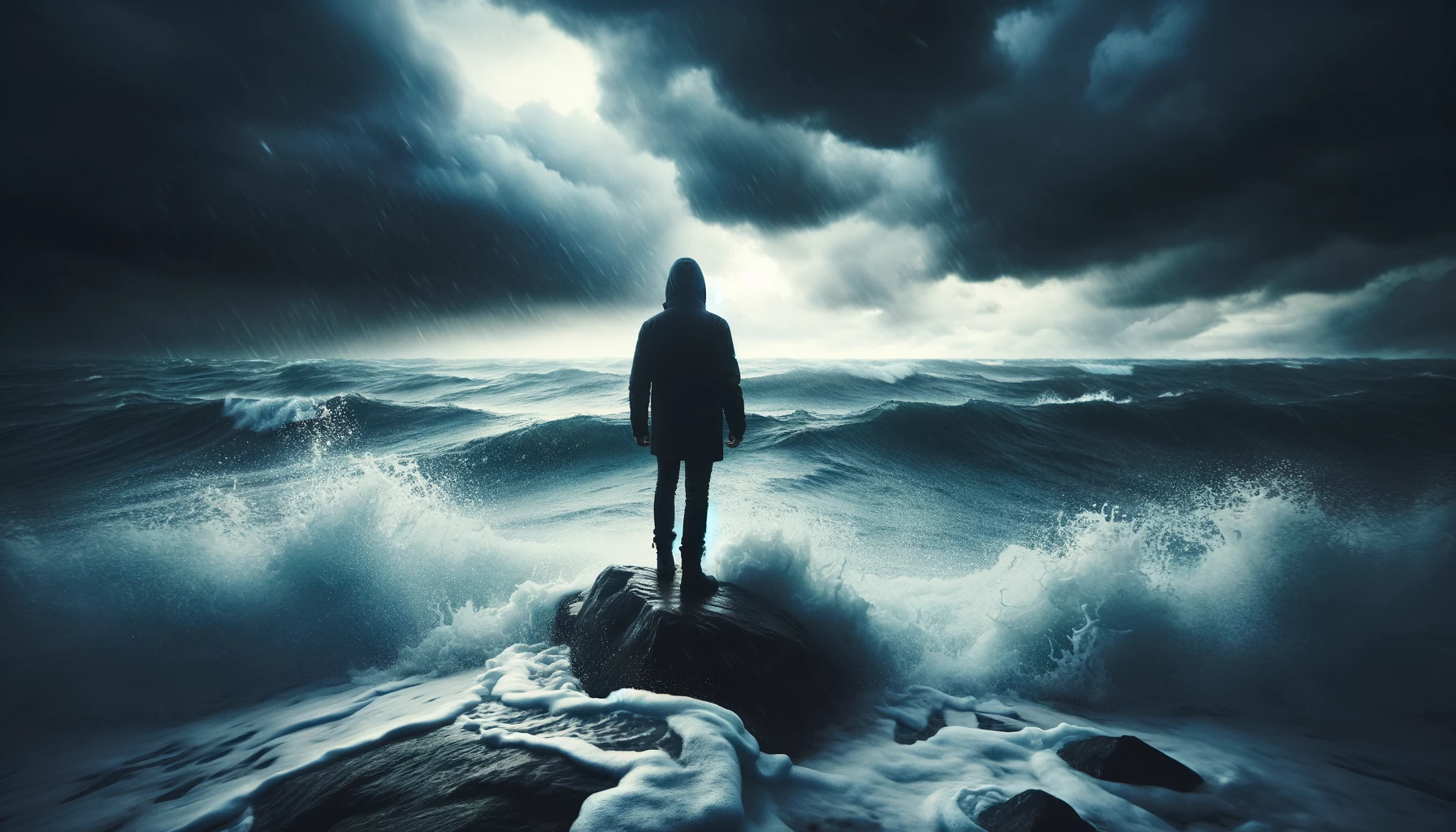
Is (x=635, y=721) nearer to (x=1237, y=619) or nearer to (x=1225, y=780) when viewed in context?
(x=1225, y=780)

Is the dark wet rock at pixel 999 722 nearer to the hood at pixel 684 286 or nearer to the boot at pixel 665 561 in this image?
the boot at pixel 665 561

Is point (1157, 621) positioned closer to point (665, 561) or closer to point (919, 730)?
point (919, 730)

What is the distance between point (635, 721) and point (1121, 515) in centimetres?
946

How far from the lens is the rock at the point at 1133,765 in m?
2.62

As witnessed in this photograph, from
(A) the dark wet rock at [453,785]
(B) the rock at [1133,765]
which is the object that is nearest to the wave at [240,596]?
(A) the dark wet rock at [453,785]

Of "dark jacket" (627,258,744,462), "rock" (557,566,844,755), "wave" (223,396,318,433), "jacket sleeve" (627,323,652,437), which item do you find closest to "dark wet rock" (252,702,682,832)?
"rock" (557,566,844,755)

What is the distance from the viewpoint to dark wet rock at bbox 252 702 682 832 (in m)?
1.87

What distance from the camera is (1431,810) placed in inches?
111

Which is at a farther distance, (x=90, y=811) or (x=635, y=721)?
(x=90, y=811)

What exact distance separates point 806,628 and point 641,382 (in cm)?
222

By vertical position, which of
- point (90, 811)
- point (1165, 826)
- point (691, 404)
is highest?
point (691, 404)

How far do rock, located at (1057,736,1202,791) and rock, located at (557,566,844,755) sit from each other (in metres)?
1.40

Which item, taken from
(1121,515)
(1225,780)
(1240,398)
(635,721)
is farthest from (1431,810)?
(1240,398)

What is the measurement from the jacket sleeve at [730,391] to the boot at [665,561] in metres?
0.96
